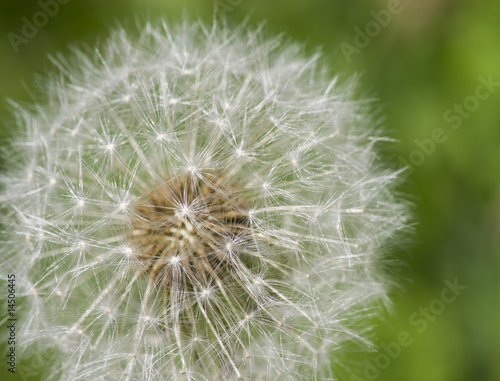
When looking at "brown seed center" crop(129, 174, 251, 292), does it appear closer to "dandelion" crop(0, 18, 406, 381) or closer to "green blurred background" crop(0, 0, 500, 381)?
"dandelion" crop(0, 18, 406, 381)

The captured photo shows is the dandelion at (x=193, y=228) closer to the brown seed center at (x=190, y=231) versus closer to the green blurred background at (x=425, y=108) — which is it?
the brown seed center at (x=190, y=231)

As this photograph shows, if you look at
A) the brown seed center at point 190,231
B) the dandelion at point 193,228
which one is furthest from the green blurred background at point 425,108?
the brown seed center at point 190,231

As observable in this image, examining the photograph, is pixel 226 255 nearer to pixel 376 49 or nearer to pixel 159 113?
pixel 159 113

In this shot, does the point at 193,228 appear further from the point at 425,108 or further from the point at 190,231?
the point at 425,108

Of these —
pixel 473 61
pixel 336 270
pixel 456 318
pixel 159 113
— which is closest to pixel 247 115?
pixel 159 113

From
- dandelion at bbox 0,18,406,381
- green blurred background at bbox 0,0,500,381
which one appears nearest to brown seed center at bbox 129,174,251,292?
dandelion at bbox 0,18,406,381

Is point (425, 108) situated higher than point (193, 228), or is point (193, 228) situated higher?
point (425, 108)

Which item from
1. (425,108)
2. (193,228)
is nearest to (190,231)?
(193,228)
